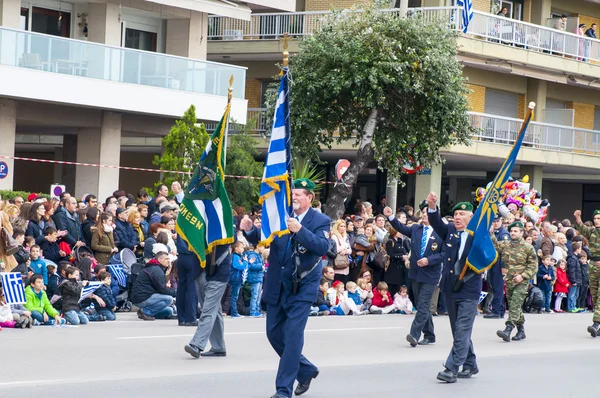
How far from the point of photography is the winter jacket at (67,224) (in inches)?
673

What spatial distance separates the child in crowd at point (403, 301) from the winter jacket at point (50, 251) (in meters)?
6.90

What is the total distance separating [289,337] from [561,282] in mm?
14996

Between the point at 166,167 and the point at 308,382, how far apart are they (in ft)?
49.2

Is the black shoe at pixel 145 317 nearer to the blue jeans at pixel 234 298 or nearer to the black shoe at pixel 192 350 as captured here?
the blue jeans at pixel 234 298

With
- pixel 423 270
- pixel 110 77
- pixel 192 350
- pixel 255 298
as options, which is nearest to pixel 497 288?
pixel 255 298

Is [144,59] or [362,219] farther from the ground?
[144,59]

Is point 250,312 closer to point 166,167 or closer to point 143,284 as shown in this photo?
point 143,284

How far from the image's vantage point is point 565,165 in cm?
3844

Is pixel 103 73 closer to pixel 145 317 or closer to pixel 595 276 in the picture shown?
pixel 145 317

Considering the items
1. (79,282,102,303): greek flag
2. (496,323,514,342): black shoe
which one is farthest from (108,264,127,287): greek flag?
(496,323,514,342): black shoe

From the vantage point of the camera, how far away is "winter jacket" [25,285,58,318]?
1489 cm

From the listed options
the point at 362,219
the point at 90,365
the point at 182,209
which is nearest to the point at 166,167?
the point at 362,219

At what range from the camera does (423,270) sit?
49.8 feet

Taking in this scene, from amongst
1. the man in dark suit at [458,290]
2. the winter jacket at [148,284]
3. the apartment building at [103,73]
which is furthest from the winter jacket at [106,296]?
the apartment building at [103,73]
